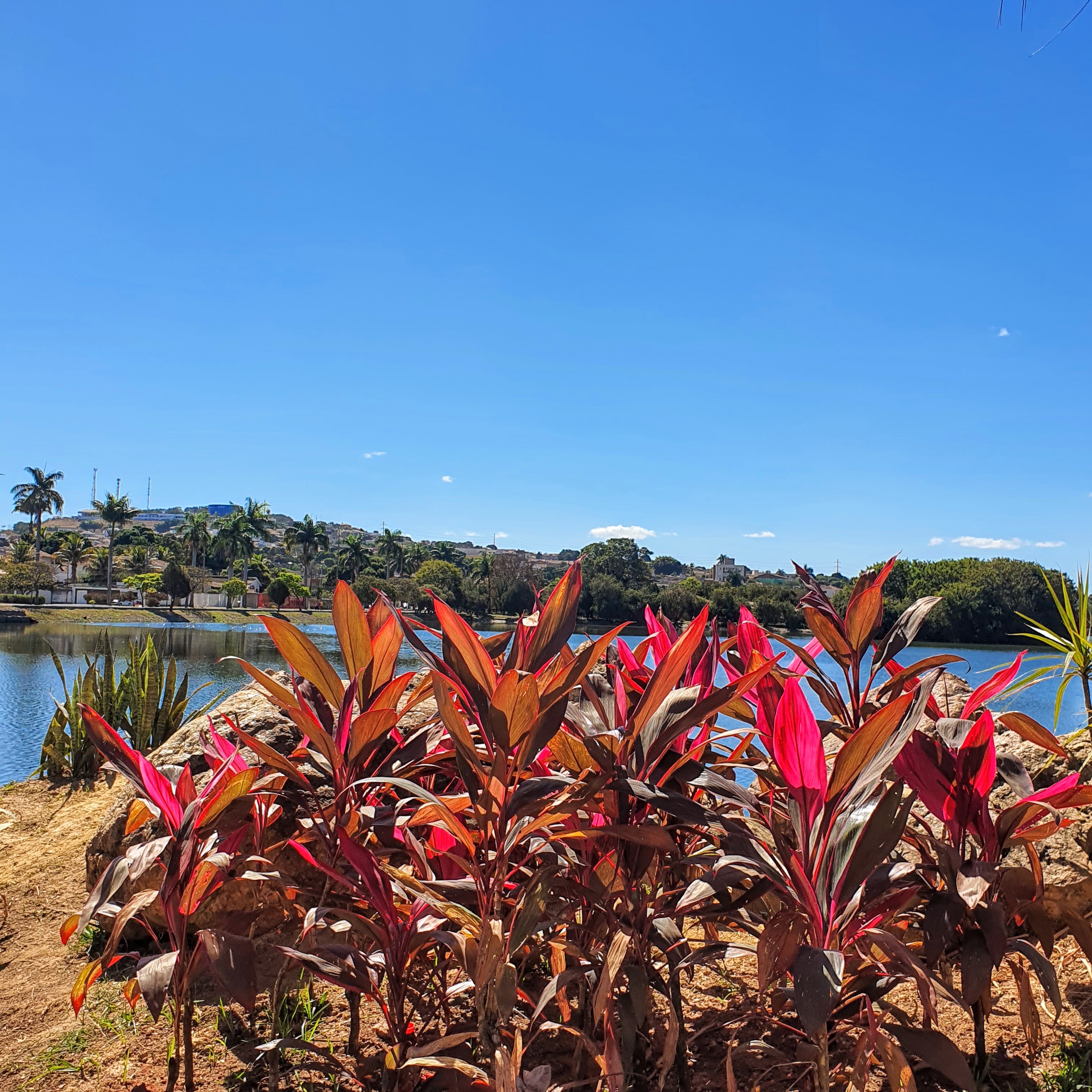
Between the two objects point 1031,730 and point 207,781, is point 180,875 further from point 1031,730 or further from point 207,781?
point 1031,730

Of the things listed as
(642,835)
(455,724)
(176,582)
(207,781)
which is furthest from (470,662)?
(176,582)

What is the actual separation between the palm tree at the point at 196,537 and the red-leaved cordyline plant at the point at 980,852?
73.0 metres

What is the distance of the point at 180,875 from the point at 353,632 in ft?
1.78

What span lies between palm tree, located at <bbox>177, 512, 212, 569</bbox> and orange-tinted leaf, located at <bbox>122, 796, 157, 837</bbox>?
7203cm

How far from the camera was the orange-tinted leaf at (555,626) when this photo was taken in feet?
4.56

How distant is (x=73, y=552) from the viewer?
65500mm

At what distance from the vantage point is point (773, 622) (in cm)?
3753

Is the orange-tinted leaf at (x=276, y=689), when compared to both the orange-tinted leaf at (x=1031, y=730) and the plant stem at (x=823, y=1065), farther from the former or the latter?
the orange-tinted leaf at (x=1031, y=730)

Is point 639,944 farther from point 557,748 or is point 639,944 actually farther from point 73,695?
point 73,695

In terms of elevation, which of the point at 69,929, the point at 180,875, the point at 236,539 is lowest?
the point at 69,929

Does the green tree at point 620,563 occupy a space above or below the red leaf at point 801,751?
above

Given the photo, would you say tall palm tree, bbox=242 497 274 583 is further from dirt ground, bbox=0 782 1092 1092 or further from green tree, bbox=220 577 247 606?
dirt ground, bbox=0 782 1092 1092

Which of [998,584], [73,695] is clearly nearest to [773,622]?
[998,584]

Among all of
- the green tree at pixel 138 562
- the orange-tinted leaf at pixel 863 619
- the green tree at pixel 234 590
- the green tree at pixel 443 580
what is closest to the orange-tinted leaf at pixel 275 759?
the orange-tinted leaf at pixel 863 619
